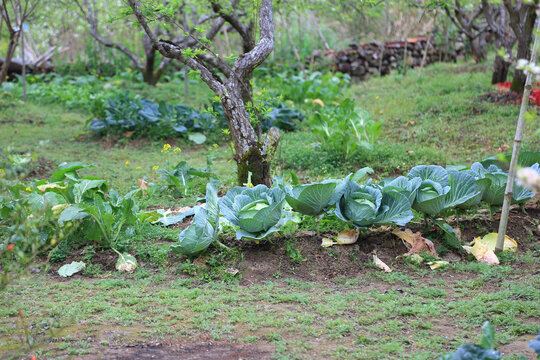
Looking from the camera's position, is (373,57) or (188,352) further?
(373,57)

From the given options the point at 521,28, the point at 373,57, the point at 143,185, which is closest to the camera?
the point at 143,185

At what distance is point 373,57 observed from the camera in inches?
479

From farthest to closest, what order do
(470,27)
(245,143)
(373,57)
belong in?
(373,57), (470,27), (245,143)

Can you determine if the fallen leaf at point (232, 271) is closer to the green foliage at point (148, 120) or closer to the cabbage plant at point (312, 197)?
the cabbage plant at point (312, 197)

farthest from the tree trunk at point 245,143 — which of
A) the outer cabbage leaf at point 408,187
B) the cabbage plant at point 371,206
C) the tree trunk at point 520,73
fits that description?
the tree trunk at point 520,73

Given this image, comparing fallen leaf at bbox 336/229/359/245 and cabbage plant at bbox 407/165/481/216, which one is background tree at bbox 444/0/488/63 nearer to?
cabbage plant at bbox 407/165/481/216

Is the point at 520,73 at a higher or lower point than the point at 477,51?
lower

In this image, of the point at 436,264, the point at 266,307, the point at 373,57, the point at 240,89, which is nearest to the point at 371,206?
the point at 436,264

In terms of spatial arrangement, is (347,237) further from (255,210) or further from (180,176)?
→ (180,176)

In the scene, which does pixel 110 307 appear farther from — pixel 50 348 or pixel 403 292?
pixel 403 292

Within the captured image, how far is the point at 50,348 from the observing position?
7.35 feet

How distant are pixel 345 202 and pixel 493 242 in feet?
3.55

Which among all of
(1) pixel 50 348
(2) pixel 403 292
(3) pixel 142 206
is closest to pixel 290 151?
(3) pixel 142 206

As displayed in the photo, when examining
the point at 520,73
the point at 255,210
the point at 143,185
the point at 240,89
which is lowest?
the point at 143,185
